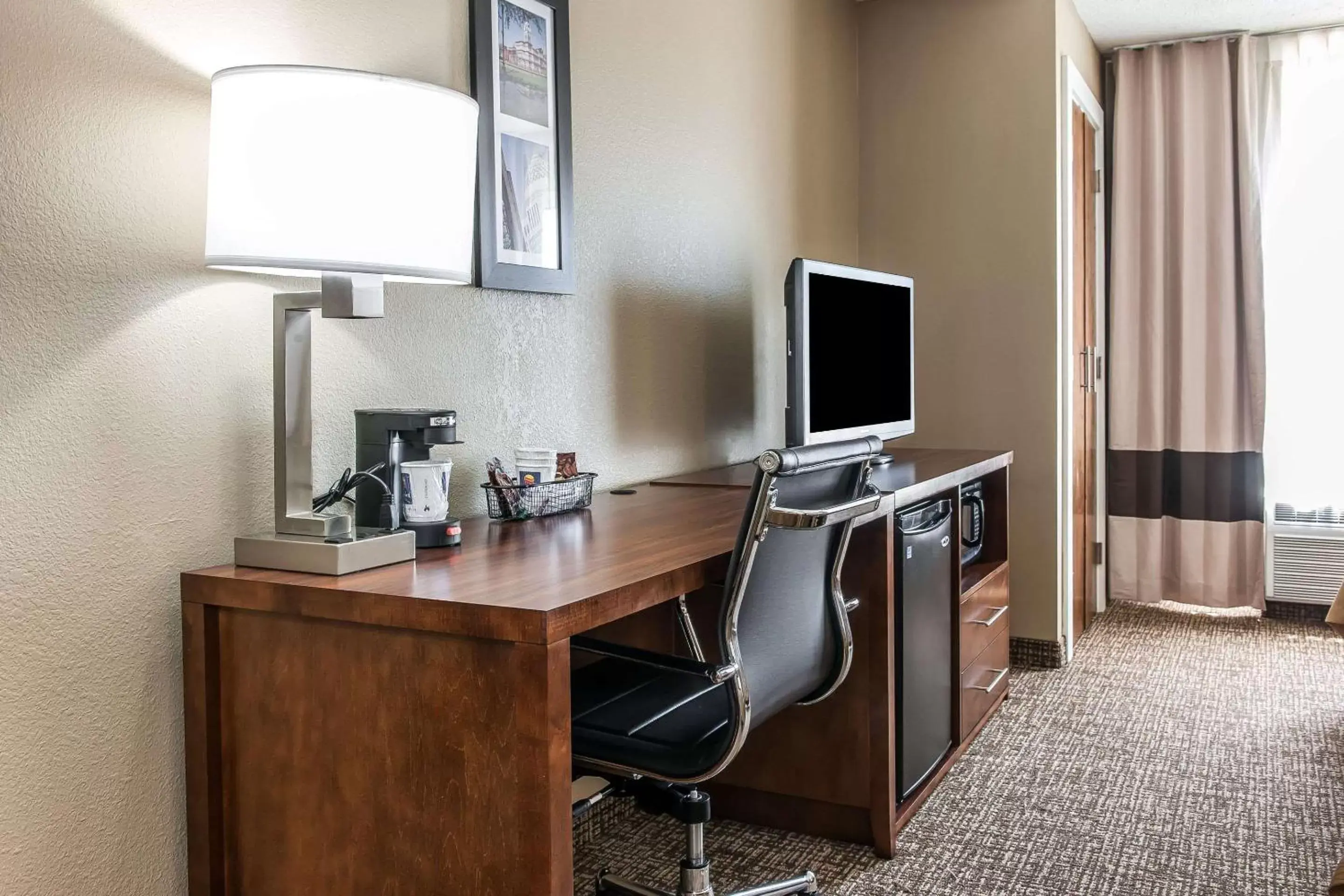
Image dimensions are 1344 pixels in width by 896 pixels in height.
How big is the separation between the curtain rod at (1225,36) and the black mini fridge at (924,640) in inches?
105

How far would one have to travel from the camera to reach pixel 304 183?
1.42 meters

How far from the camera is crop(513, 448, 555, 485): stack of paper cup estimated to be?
7.18 feet

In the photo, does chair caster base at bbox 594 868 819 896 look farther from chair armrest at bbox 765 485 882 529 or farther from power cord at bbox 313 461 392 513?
power cord at bbox 313 461 392 513

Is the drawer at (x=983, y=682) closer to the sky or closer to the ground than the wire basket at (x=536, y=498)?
closer to the ground

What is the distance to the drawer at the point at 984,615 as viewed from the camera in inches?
115

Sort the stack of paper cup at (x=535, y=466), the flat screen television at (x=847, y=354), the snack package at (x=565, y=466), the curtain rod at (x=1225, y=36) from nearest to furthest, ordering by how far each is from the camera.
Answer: the stack of paper cup at (x=535, y=466), the snack package at (x=565, y=466), the flat screen television at (x=847, y=354), the curtain rod at (x=1225, y=36)

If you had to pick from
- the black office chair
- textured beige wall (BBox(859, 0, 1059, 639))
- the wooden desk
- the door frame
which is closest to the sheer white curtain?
the door frame

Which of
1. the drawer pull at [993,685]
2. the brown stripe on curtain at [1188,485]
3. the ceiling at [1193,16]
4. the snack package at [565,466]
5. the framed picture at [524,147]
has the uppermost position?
the ceiling at [1193,16]

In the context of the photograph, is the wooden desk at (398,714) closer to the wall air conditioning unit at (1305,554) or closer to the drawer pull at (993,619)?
the drawer pull at (993,619)

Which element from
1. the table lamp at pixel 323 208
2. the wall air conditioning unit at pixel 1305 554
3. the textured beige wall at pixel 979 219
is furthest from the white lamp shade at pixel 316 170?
the wall air conditioning unit at pixel 1305 554

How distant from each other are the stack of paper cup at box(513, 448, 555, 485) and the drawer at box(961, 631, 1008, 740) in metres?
1.29

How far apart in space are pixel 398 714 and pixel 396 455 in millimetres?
484

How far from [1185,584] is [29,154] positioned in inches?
174

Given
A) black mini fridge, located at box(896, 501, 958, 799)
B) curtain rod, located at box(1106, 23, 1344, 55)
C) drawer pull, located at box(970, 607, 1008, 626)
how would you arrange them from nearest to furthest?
1. black mini fridge, located at box(896, 501, 958, 799)
2. drawer pull, located at box(970, 607, 1008, 626)
3. curtain rod, located at box(1106, 23, 1344, 55)
